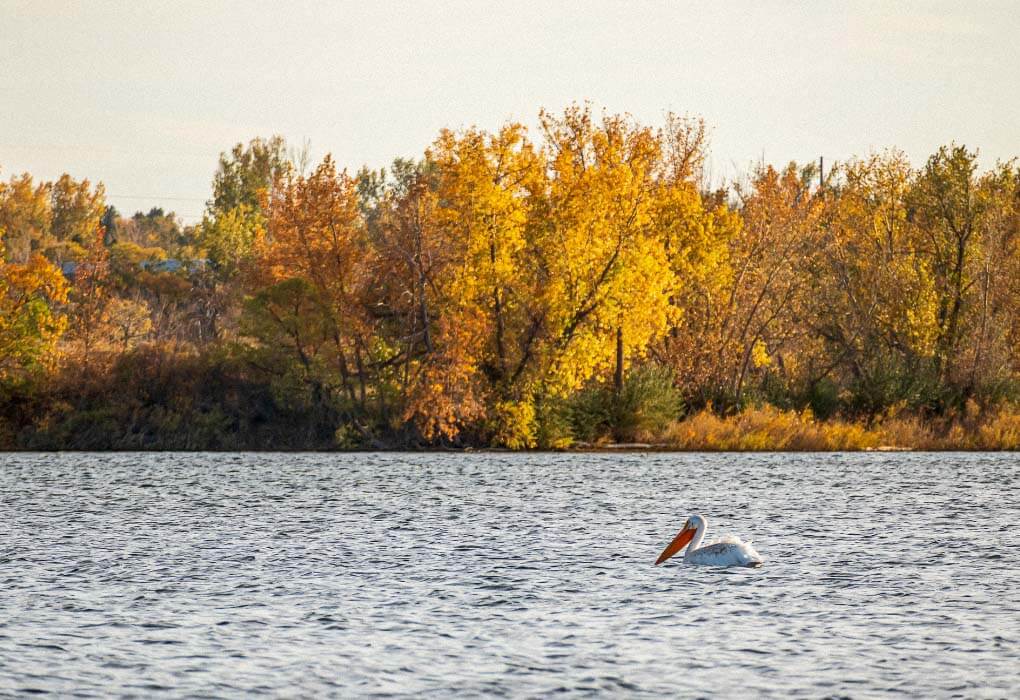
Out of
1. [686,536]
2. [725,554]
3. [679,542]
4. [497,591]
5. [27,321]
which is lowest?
[497,591]

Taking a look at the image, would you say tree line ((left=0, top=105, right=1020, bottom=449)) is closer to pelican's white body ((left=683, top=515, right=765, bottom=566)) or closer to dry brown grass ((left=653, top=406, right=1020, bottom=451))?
dry brown grass ((left=653, top=406, right=1020, bottom=451))

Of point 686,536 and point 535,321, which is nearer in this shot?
point 686,536

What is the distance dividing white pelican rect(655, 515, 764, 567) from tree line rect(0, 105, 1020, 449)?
34.9 metres

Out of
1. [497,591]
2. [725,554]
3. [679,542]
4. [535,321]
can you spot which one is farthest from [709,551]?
[535,321]

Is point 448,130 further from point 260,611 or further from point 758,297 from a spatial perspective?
point 260,611

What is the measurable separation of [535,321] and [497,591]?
42598 mm

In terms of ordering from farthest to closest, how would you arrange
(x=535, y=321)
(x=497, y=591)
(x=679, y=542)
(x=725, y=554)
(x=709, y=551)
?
(x=535, y=321) < (x=679, y=542) < (x=709, y=551) < (x=725, y=554) < (x=497, y=591)

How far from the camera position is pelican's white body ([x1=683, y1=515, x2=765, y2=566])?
29.3 metres

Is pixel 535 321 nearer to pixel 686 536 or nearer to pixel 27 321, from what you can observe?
pixel 27 321

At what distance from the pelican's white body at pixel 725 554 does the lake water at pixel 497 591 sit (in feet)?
1.84

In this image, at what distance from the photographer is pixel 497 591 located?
2575cm

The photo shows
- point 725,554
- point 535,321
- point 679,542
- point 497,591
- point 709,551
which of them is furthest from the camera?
point 535,321

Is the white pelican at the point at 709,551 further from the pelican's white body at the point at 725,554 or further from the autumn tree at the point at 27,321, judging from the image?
the autumn tree at the point at 27,321

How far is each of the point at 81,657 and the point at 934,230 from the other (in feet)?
211
